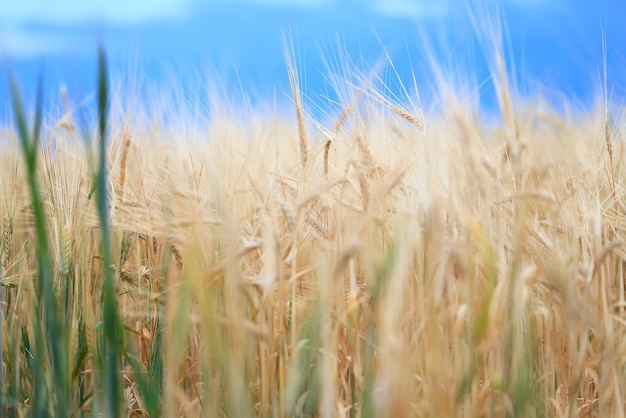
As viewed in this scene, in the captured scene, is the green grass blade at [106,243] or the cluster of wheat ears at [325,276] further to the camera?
the cluster of wheat ears at [325,276]

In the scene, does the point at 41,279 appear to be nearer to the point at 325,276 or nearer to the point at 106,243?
the point at 106,243

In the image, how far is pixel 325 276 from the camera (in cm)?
103

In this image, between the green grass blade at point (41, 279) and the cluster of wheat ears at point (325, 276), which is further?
the cluster of wheat ears at point (325, 276)

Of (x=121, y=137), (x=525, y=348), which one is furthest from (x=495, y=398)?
(x=121, y=137)

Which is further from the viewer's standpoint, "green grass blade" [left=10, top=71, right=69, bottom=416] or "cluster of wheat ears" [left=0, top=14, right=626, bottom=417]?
"cluster of wheat ears" [left=0, top=14, right=626, bottom=417]

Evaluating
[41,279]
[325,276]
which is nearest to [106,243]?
[41,279]

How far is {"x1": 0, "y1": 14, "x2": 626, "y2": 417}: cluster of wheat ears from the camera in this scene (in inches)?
38.9

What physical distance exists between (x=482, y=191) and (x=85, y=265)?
0.80m

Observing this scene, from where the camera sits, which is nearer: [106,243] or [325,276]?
[106,243]

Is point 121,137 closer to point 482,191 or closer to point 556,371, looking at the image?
point 482,191

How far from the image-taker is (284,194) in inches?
62.6

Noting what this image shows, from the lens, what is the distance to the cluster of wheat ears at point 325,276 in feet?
3.25

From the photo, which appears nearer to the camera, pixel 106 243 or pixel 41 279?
pixel 106 243

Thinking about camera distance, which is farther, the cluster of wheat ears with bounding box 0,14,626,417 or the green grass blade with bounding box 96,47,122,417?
the cluster of wheat ears with bounding box 0,14,626,417
